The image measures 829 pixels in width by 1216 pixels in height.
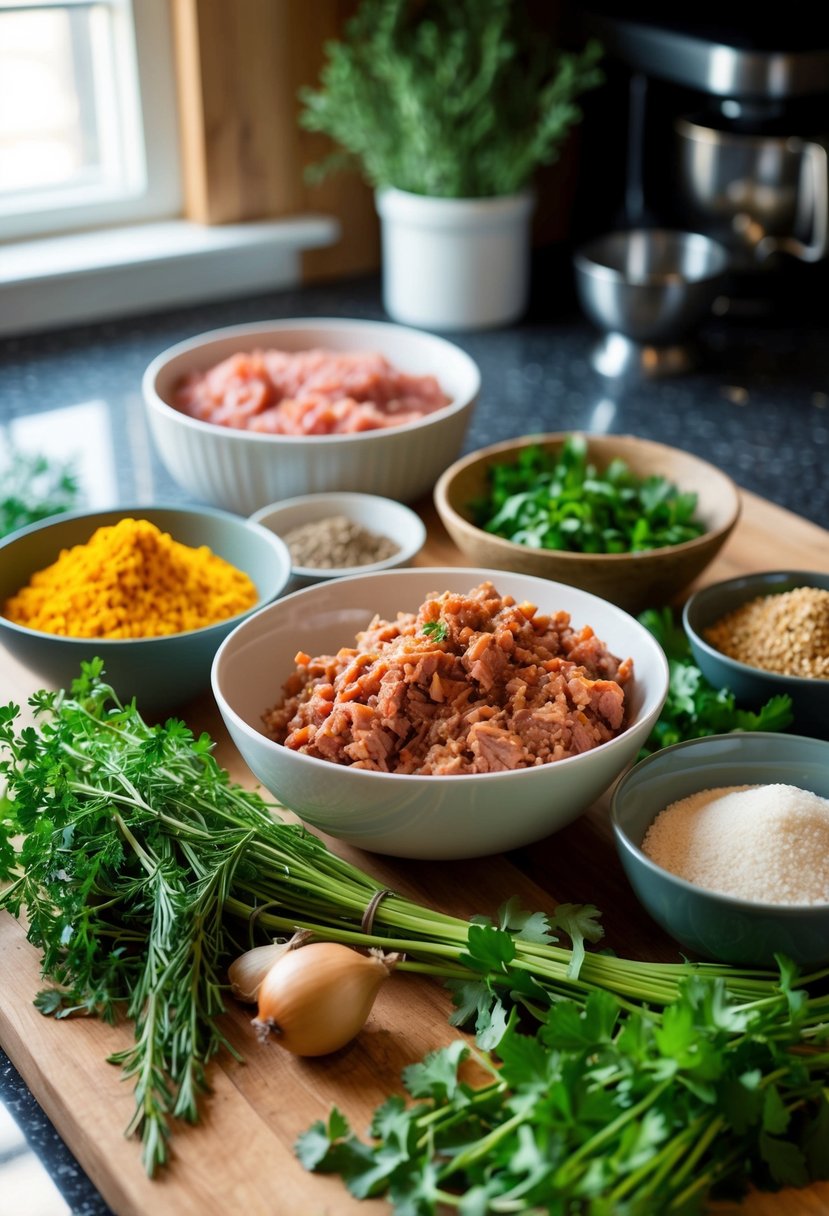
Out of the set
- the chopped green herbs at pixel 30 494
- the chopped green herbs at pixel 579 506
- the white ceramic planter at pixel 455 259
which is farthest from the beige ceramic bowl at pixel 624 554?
the white ceramic planter at pixel 455 259

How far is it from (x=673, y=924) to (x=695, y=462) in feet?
2.47

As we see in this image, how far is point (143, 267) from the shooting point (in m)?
2.47

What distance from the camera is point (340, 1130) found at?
87 cm

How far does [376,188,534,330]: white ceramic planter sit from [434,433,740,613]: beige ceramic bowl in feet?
Result: 2.72

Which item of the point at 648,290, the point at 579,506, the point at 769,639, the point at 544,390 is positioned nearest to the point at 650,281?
the point at 648,290

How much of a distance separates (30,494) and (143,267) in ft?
3.01

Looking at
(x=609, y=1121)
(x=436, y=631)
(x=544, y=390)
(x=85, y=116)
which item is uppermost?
(x=85, y=116)

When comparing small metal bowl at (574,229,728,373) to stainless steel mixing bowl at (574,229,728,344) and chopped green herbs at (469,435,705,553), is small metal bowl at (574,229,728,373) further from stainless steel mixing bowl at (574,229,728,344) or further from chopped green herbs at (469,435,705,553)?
chopped green herbs at (469,435,705,553)

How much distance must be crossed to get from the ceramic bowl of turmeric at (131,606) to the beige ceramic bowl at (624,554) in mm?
224

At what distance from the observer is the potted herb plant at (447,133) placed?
2.28 metres

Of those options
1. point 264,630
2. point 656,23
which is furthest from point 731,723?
point 656,23

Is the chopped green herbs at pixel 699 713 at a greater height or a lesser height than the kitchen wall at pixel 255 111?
lesser

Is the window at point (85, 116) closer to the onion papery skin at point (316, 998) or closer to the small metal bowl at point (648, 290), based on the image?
the small metal bowl at point (648, 290)

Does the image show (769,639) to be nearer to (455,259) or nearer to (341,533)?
(341,533)
